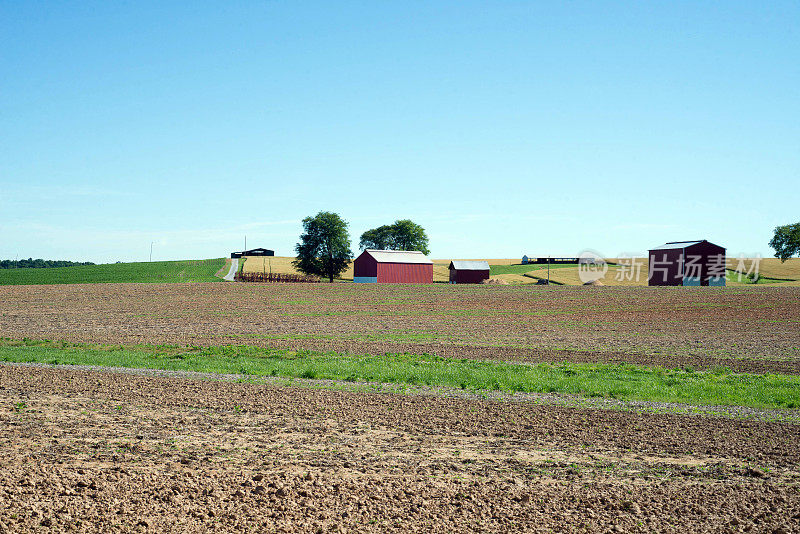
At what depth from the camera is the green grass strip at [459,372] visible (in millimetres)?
16281

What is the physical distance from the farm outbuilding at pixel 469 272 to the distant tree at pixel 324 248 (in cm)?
1875

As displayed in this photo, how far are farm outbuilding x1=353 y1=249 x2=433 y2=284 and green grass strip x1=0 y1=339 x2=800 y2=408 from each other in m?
72.2

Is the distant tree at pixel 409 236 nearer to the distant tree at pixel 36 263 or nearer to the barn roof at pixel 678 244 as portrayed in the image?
the barn roof at pixel 678 244

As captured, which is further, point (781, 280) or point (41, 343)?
point (781, 280)

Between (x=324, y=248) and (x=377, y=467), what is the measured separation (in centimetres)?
10200

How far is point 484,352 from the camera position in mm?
24094

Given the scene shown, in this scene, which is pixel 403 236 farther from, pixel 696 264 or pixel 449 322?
pixel 449 322

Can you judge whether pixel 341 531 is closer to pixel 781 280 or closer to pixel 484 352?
pixel 484 352

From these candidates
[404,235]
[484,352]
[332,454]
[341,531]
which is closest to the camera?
[341,531]

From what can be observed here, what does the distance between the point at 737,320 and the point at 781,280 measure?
7821 cm

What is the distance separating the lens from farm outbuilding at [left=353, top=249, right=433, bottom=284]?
97062mm

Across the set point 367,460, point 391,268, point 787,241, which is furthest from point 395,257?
point 367,460

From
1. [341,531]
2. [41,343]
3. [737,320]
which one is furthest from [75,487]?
[737,320]

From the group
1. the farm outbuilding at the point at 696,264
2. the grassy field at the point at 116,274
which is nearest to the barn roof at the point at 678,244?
A: the farm outbuilding at the point at 696,264
